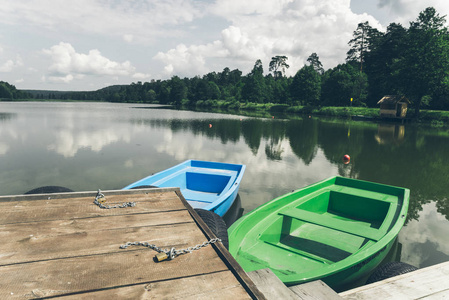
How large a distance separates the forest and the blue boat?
41.8 m

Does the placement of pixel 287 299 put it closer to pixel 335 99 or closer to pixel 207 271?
pixel 207 271

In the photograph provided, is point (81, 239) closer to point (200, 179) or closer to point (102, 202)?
point (102, 202)

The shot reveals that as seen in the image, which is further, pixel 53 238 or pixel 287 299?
pixel 53 238

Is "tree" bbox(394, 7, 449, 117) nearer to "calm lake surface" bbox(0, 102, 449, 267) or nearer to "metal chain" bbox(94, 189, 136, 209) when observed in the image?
"calm lake surface" bbox(0, 102, 449, 267)

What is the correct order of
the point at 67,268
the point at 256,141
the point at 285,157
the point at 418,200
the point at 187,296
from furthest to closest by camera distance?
1. the point at 256,141
2. the point at 285,157
3. the point at 418,200
4. the point at 67,268
5. the point at 187,296

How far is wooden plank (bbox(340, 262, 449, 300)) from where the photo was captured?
253 cm

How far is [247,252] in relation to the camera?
15.1 ft

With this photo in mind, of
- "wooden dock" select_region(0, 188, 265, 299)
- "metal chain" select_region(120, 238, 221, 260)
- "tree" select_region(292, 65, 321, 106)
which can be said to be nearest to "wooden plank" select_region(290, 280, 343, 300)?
"wooden dock" select_region(0, 188, 265, 299)

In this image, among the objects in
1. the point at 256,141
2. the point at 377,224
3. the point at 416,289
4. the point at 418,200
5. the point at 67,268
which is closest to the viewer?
the point at 67,268

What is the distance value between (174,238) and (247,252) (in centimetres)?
245

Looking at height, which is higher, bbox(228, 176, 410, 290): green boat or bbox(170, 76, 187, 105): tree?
bbox(170, 76, 187, 105): tree

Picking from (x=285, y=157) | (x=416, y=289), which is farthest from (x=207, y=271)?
(x=285, y=157)

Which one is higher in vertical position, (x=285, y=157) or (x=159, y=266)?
(x=159, y=266)

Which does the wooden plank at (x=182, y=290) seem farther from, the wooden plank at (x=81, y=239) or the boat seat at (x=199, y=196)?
the boat seat at (x=199, y=196)
